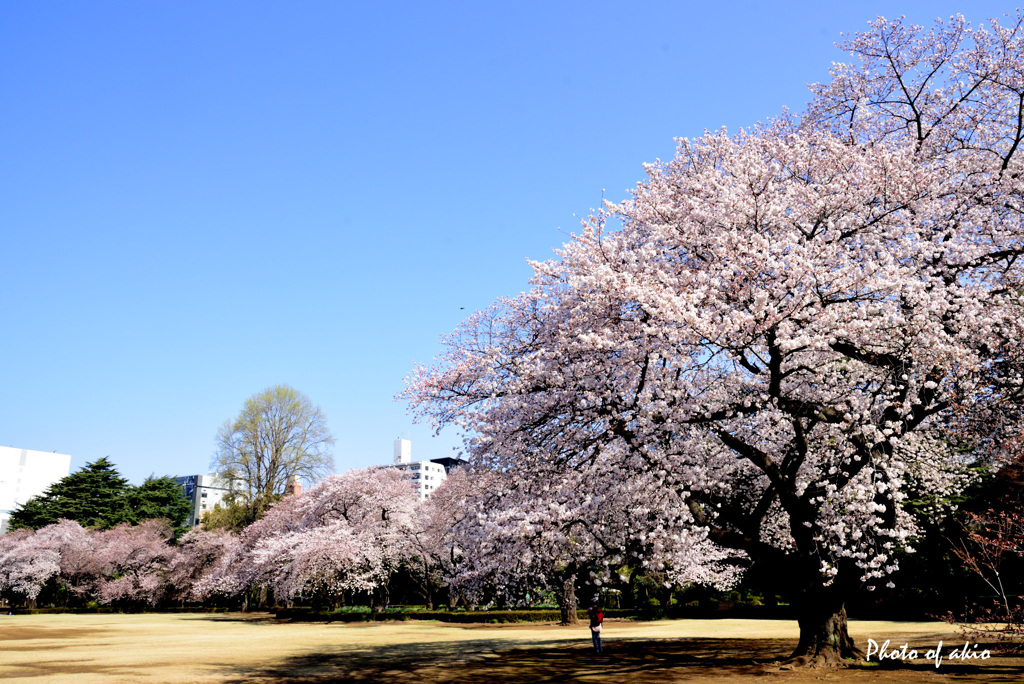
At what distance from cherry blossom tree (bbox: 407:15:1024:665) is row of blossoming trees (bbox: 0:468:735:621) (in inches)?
38.3

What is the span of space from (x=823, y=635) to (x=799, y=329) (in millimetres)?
7571

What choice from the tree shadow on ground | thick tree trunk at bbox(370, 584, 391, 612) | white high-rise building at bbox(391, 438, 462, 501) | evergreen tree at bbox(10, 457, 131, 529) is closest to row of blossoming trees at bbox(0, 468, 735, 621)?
thick tree trunk at bbox(370, 584, 391, 612)

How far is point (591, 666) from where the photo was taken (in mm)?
15859

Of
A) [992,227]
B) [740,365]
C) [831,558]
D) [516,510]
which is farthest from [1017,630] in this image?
[516,510]

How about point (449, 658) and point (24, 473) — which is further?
point (24, 473)

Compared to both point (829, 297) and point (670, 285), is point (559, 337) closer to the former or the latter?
point (670, 285)

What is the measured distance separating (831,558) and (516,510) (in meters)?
7.99

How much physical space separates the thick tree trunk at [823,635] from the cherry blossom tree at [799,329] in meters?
0.05

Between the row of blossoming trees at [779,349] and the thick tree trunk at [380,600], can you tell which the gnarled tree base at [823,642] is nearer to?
the row of blossoming trees at [779,349]

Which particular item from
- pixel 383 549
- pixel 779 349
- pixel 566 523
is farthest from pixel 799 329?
pixel 383 549

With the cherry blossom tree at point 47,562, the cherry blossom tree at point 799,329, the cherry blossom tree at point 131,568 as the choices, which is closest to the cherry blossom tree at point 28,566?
the cherry blossom tree at point 47,562

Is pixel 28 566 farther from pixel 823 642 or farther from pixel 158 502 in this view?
pixel 823 642

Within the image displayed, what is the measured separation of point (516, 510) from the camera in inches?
510

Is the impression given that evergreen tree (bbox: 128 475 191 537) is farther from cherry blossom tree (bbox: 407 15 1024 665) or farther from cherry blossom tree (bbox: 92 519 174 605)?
cherry blossom tree (bbox: 407 15 1024 665)
